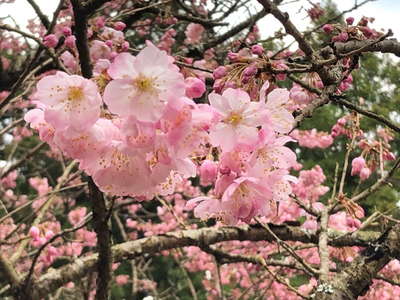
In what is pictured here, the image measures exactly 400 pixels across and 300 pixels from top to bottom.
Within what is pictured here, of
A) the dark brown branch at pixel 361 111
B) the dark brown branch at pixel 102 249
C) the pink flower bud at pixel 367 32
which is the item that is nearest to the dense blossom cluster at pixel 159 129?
the dark brown branch at pixel 361 111

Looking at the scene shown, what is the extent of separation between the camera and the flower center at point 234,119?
35.1 inches

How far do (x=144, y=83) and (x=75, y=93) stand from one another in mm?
138

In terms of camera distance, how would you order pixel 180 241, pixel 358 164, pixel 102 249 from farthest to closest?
pixel 358 164 < pixel 180 241 < pixel 102 249

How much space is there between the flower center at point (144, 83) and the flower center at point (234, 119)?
0.16m

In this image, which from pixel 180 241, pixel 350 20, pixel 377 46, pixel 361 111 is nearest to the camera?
pixel 361 111

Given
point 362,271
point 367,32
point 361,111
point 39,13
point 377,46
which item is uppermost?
point 39,13

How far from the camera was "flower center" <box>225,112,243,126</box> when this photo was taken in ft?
2.93

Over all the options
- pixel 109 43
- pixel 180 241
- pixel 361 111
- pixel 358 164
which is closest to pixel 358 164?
pixel 358 164

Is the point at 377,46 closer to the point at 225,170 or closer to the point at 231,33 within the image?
the point at 225,170

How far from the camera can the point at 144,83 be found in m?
0.83

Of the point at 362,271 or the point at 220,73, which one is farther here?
the point at 362,271

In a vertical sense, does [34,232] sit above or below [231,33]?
below

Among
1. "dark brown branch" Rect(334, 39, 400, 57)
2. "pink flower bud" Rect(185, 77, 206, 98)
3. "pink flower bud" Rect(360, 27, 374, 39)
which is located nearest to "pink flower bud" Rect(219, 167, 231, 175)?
"pink flower bud" Rect(185, 77, 206, 98)

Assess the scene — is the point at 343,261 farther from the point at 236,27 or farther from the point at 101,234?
the point at 236,27
